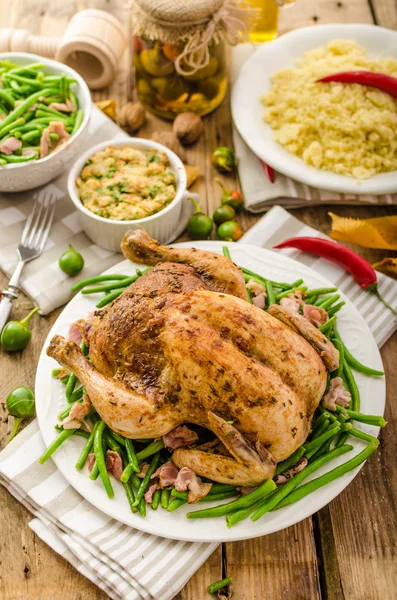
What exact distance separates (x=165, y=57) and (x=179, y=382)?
2.68 meters

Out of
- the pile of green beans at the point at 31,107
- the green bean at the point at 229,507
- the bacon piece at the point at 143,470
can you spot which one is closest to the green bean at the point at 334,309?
the green bean at the point at 229,507

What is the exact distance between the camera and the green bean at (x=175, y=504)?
278 centimetres

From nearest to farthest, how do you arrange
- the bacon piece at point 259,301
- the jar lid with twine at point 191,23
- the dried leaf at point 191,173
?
the bacon piece at point 259,301 < the jar lid with twine at point 191,23 < the dried leaf at point 191,173

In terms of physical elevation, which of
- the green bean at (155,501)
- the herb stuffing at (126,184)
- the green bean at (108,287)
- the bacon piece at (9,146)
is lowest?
the green bean at (155,501)

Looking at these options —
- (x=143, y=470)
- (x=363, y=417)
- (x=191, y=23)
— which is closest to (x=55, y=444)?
(x=143, y=470)

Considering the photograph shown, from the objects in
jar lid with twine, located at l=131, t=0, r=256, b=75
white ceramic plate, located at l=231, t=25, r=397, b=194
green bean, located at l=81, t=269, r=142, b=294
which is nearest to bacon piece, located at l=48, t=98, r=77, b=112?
jar lid with twine, located at l=131, t=0, r=256, b=75

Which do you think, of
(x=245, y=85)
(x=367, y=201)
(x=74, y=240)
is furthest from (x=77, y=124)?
(x=367, y=201)

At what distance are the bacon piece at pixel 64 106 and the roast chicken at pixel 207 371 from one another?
1.88 meters

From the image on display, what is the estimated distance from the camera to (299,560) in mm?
2955

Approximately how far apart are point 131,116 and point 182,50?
0.67 meters

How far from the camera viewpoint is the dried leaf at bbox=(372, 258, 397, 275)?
4031 mm

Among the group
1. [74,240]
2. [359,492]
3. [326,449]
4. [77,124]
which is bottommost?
[359,492]

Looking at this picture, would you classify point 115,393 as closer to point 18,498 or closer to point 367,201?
point 18,498

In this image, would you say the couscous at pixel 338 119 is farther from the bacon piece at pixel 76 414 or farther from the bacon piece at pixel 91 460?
the bacon piece at pixel 91 460
